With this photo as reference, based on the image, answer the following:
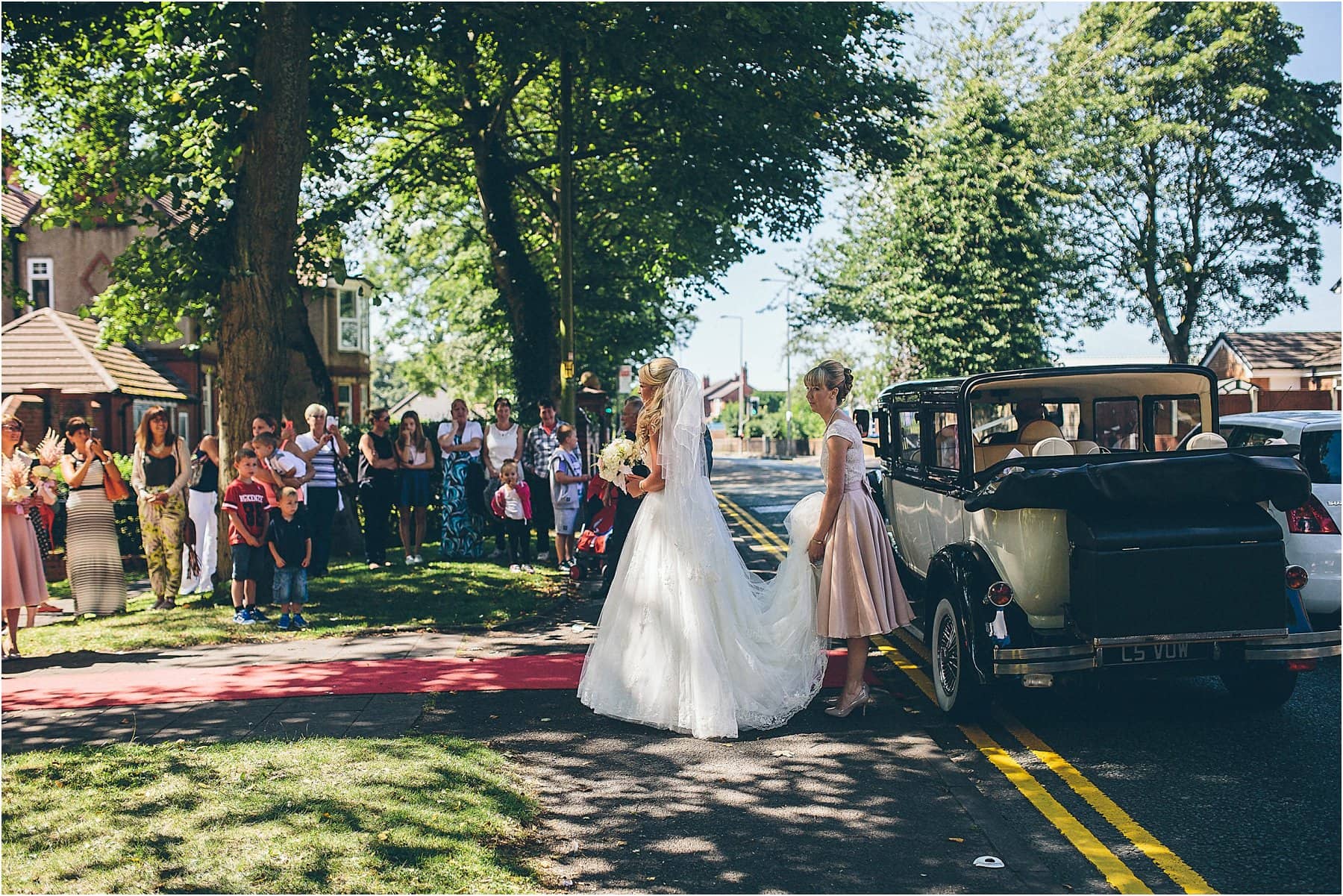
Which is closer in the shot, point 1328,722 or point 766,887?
point 766,887

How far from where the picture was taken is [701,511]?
25.5 ft

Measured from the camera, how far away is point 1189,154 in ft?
148

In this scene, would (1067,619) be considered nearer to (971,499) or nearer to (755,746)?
(971,499)

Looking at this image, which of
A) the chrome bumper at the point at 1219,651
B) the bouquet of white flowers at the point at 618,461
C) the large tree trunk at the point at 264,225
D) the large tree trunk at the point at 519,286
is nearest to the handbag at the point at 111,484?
the large tree trunk at the point at 264,225

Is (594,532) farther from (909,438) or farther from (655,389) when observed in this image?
(655,389)

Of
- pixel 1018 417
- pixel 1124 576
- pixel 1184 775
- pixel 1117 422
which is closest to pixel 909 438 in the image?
pixel 1018 417

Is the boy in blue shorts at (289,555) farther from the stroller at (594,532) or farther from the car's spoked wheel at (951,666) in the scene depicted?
the car's spoked wheel at (951,666)

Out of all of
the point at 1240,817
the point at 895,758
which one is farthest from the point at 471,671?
the point at 1240,817

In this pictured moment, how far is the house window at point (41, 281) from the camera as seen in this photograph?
121 ft

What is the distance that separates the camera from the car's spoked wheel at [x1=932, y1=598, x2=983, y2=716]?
Answer: 7.10 metres

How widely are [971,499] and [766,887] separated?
10.3 ft

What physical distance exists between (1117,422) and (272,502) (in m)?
7.58

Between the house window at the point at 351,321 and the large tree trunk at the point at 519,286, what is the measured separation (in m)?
23.9

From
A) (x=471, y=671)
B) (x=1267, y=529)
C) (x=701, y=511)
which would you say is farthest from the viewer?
(x=471, y=671)
